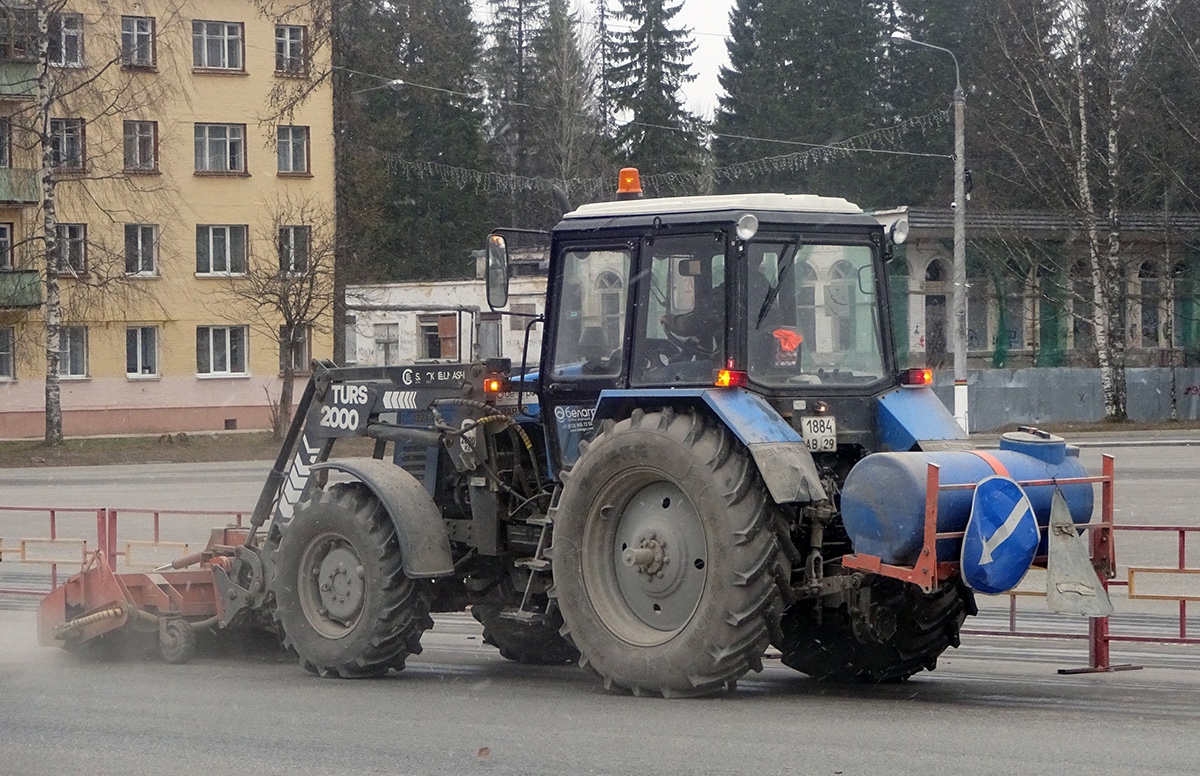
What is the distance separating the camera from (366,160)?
4678 cm

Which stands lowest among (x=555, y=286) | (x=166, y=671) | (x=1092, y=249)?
(x=166, y=671)

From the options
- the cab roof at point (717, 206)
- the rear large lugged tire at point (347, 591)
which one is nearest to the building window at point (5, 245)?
the rear large lugged tire at point (347, 591)

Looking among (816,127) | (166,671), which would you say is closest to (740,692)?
(166,671)

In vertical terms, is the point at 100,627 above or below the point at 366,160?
below

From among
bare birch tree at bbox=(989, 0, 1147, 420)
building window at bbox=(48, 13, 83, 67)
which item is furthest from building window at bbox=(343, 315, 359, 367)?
bare birch tree at bbox=(989, 0, 1147, 420)

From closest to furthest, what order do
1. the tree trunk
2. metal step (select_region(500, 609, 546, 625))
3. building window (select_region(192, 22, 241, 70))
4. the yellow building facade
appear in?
metal step (select_region(500, 609, 546, 625)), the tree trunk, the yellow building facade, building window (select_region(192, 22, 241, 70))

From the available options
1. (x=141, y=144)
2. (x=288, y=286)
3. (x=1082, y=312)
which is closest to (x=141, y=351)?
(x=141, y=144)

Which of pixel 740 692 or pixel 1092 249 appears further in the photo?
pixel 1092 249

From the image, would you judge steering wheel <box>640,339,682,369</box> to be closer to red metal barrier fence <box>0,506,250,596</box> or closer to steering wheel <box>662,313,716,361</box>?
steering wheel <box>662,313,716,361</box>

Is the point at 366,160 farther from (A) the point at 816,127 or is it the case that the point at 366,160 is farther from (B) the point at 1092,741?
(B) the point at 1092,741

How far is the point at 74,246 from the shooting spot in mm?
46219

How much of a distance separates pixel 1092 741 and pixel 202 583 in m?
6.26

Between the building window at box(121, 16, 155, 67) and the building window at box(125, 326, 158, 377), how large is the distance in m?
8.22

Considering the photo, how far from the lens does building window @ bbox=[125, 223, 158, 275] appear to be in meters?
46.2
